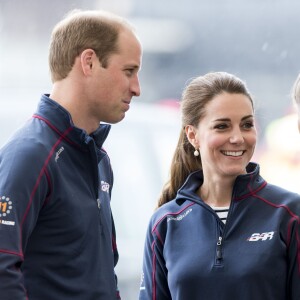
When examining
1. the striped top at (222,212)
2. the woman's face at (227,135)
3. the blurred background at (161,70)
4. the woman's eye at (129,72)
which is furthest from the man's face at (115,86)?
the blurred background at (161,70)

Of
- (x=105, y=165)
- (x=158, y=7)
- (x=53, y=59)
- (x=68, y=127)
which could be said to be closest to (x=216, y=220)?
(x=105, y=165)

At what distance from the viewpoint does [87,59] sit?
172cm

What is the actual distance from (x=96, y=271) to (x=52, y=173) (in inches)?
9.8

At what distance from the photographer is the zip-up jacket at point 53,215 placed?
151 cm

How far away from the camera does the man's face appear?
1.72 metres

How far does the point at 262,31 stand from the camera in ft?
8.31

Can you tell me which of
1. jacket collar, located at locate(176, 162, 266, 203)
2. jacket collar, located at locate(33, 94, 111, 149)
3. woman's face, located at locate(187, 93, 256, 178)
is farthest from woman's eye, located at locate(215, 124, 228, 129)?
jacket collar, located at locate(33, 94, 111, 149)

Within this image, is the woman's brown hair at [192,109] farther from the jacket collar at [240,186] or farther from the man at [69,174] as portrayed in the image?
the man at [69,174]

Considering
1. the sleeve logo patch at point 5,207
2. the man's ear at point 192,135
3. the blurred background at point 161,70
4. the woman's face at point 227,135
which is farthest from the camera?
the blurred background at point 161,70

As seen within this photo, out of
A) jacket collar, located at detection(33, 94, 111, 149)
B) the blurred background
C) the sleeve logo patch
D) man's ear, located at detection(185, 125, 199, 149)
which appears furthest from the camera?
the blurred background

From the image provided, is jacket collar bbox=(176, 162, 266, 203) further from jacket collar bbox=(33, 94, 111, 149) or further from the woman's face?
jacket collar bbox=(33, 94, 111, 149)

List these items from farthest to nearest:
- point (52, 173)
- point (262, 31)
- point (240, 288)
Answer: point (262, 31)
point (240, 288)
point (52, 173)

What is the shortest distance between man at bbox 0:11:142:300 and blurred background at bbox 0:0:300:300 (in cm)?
78

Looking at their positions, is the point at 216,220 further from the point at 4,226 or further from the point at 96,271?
the point at 4,226
